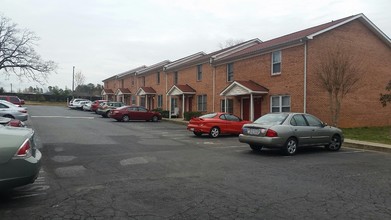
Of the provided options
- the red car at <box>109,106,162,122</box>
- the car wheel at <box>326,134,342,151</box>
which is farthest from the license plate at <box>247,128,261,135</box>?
the red car at <box>109,106,162,122</box>

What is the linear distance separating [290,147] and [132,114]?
19.5 metres

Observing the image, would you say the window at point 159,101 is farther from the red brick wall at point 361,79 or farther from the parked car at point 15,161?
the parked car at point 15,161

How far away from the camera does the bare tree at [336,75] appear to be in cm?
1927

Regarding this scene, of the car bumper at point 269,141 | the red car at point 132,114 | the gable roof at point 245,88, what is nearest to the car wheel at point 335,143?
the car bumper at point 269,141

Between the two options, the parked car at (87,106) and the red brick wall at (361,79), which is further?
the parked car at (87,106)

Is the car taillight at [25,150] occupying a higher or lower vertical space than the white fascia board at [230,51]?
lower

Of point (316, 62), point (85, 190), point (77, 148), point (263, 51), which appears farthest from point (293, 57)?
point (85, 190)

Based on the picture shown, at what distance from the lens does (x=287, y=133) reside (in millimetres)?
11219

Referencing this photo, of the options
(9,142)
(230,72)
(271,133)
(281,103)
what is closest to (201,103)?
(230,72)

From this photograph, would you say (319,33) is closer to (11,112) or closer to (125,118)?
(125,118)

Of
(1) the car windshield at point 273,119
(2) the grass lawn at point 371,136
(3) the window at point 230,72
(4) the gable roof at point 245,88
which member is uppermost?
(3) the window at point 230,72

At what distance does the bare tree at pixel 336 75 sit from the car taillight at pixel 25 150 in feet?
55.5

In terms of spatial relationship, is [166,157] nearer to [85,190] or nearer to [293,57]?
[85,190]

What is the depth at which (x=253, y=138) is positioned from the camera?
37.8ft
